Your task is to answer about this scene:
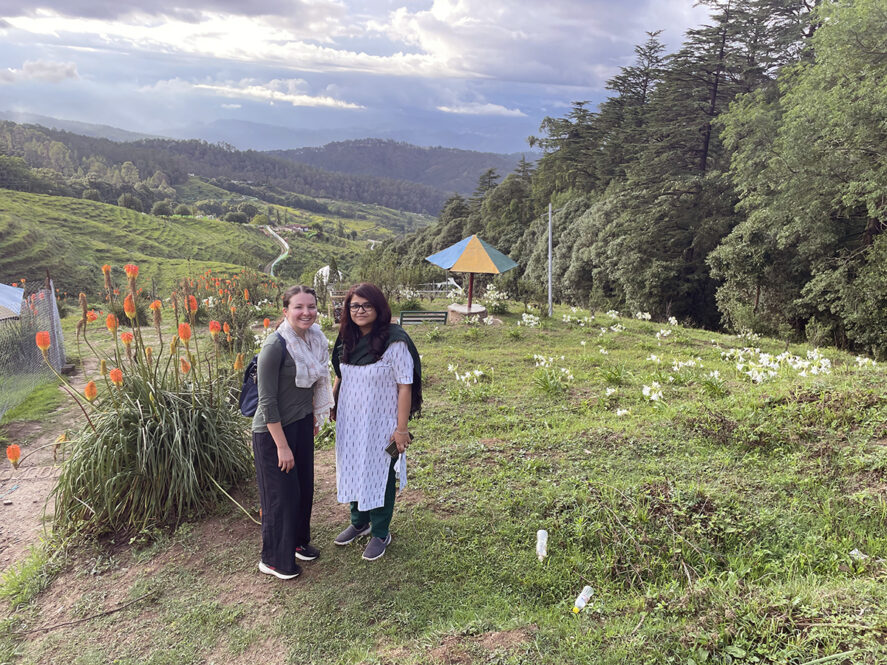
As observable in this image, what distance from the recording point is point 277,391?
2.63 metres

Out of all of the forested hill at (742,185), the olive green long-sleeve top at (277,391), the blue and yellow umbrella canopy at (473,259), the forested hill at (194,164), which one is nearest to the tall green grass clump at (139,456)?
the olive green long-sleeve top at (277,391)

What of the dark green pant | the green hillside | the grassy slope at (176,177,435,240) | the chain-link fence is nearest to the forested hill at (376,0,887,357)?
the chain-link fence

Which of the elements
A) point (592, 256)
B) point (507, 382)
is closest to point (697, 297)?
point (592, 256)

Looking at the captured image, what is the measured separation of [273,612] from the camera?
104 inches

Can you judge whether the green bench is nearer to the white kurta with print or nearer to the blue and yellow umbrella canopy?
the blue and yellow umbrella canopy

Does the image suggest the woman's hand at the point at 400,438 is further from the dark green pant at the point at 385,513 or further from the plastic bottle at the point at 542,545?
the plastic bottle at the point at 542,545

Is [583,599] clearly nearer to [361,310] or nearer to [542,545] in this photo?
[542,545]

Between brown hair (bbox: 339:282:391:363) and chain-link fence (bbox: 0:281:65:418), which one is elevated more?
brown hair (bbox: 339:282:391:363)

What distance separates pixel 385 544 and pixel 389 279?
11.2 m

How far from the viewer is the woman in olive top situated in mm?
2602

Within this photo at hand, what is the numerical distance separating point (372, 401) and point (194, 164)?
149 meters

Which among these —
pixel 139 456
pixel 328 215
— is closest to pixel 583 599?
pixel 139 456

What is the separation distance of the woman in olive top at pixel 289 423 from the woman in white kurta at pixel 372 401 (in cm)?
16

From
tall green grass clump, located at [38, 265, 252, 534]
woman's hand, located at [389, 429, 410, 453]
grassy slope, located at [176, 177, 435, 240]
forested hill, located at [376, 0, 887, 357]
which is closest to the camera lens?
woman's hand, located at [389, 429, 410, 453]
